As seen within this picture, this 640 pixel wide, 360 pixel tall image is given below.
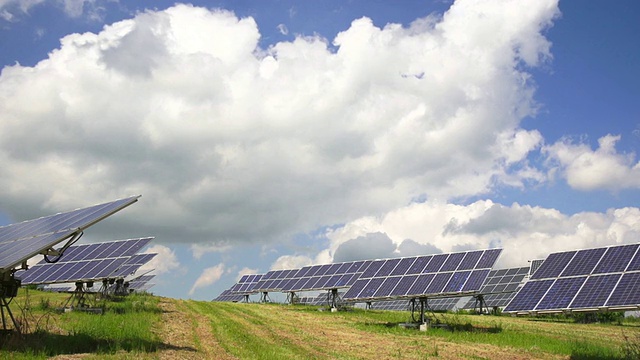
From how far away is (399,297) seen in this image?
34.6 meters

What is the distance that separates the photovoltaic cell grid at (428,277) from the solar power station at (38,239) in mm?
19887

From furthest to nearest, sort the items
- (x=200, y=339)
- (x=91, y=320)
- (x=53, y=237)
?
(x=91, y=320) → (x=200, y=339) → (x=53, y=237)

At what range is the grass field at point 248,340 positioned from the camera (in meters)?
18.4

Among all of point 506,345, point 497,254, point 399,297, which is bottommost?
point 506,345

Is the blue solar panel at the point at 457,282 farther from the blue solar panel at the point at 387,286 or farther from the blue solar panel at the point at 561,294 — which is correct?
the blue solar panel at the point at 561,294

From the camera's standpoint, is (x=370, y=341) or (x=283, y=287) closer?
(x=370, y=341)

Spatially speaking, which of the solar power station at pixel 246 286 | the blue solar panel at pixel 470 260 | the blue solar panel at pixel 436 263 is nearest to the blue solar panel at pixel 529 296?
the blue solar panel at pixel 470 260

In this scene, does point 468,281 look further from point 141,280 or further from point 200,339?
point 141,280

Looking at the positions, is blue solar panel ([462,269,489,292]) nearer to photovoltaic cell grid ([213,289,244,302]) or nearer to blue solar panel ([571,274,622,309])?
blue solar panel ([571,274,622,309])

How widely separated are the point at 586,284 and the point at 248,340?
49.4ft

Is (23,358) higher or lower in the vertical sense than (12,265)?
lower

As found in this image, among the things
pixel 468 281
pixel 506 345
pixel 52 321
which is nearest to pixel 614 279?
pixel 506 345

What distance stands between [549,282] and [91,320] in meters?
21.3

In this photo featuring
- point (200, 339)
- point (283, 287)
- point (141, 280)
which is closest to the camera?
point (200, 339)
